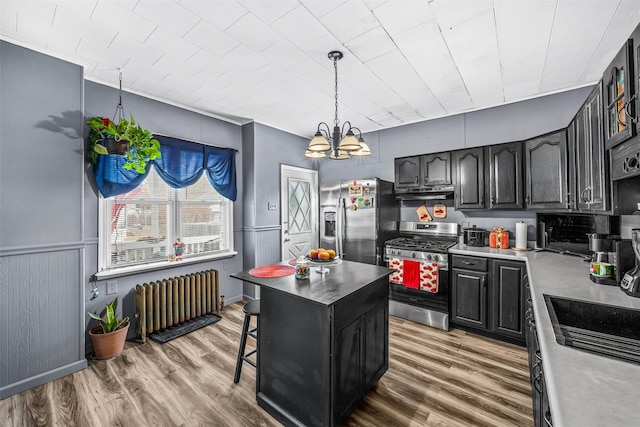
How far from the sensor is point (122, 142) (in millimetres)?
2559

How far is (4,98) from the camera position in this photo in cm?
211

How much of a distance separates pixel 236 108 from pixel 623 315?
3.89 meters

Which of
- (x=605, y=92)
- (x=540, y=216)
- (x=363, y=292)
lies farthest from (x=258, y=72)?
(x=540, y=216)

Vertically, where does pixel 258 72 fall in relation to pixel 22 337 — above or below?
above

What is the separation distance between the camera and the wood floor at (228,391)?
1896mm

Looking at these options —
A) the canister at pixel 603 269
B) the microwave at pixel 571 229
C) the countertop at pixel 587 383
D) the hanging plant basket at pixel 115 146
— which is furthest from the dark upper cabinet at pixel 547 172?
the hanging plant basket at pixel 115 146

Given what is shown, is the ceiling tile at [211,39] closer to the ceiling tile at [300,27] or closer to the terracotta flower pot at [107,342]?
the ceiling tile at [300,27]

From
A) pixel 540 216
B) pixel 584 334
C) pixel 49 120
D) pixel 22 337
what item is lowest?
pixel 22 337

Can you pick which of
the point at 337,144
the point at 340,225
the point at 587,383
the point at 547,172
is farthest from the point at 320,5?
the point at 340,225

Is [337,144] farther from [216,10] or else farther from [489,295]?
[489,295]

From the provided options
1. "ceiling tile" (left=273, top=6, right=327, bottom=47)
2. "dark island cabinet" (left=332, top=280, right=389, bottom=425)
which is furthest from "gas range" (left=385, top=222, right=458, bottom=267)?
"ceiling tile" (left=273, top=6, right=327, bottom=47)

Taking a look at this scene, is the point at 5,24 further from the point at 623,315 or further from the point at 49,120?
the point at 623,315

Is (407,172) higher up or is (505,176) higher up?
(407,172)

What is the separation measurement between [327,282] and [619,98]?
1.84m
